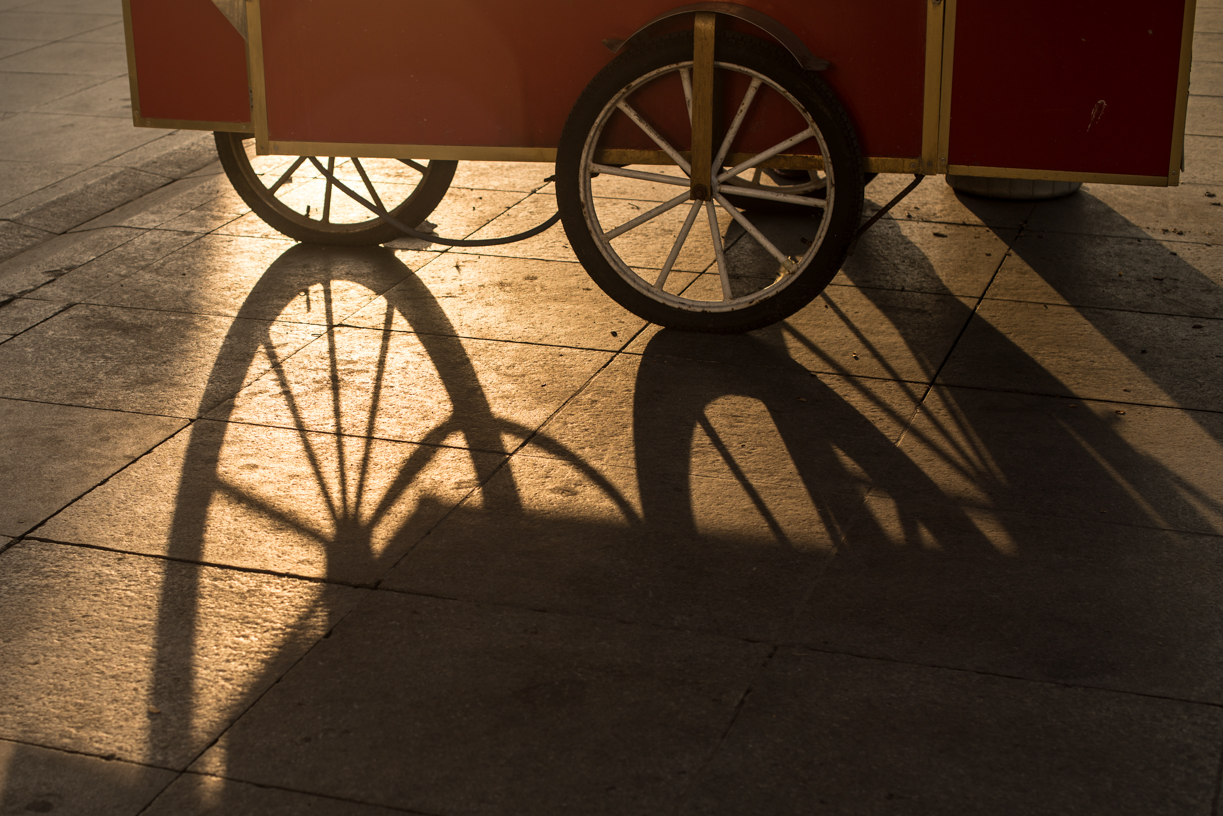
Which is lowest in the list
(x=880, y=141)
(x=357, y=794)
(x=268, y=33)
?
(x=357, y=794)

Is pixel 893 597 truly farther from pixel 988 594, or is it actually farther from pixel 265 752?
pixel 265 752

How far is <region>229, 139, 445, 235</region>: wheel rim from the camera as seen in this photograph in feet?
22.8

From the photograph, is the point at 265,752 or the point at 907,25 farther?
the point at 907,25

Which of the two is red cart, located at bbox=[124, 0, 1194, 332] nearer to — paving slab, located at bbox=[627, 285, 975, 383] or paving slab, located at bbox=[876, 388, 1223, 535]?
paving slab, located at bbox=[627, 285, 975, 383]

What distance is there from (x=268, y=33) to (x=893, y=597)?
3.87 meters

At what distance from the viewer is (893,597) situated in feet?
12.8

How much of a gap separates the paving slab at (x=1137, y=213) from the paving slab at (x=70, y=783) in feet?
18.2

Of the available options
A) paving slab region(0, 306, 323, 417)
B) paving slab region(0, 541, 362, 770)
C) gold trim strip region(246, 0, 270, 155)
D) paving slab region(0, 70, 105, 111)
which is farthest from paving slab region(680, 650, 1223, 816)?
paving slab region(0, 70, 105, 111)

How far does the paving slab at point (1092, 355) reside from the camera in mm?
5211

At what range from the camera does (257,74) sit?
6004 mm

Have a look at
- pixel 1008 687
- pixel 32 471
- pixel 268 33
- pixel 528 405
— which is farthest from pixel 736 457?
pixel 268 33

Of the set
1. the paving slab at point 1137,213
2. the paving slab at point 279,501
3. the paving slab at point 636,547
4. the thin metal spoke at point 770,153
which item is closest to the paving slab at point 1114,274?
the paving slab at point 1137,213

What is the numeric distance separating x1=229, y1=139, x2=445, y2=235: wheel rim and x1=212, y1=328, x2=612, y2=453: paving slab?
1184 mm

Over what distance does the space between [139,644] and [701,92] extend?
3045mm
